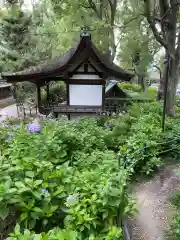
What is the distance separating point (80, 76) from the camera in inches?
374

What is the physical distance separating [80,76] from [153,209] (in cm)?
680

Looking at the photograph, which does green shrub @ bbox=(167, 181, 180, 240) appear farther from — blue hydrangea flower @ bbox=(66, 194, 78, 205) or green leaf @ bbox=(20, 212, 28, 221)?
green leaf @ bbox=(20, 212, 28, 221)

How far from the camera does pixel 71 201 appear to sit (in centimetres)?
219

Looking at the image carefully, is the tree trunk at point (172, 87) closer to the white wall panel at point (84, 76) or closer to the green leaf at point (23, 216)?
the white wall panel at point (84, 76)

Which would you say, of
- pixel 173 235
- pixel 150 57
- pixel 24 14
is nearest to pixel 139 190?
pixel 173 235

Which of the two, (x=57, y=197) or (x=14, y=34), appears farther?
(x=14, y=34)

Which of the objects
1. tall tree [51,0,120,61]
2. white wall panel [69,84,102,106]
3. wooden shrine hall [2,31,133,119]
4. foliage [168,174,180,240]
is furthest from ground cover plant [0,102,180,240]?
tall tree [51,0,120,61]

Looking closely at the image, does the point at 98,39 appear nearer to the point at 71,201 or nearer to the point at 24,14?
the point at 24,14

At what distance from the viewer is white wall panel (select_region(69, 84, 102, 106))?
9625 millimetres

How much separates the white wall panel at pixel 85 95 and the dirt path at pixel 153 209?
553 cm

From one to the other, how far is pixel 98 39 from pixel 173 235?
15832mm

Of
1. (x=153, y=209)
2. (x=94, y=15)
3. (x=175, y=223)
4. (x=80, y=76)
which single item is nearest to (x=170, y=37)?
(x=80, y=76)

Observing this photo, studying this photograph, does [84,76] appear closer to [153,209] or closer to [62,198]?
[153,209]

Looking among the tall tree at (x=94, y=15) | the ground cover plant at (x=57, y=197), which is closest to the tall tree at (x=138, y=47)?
the tall tree at (x=94, y=15)
